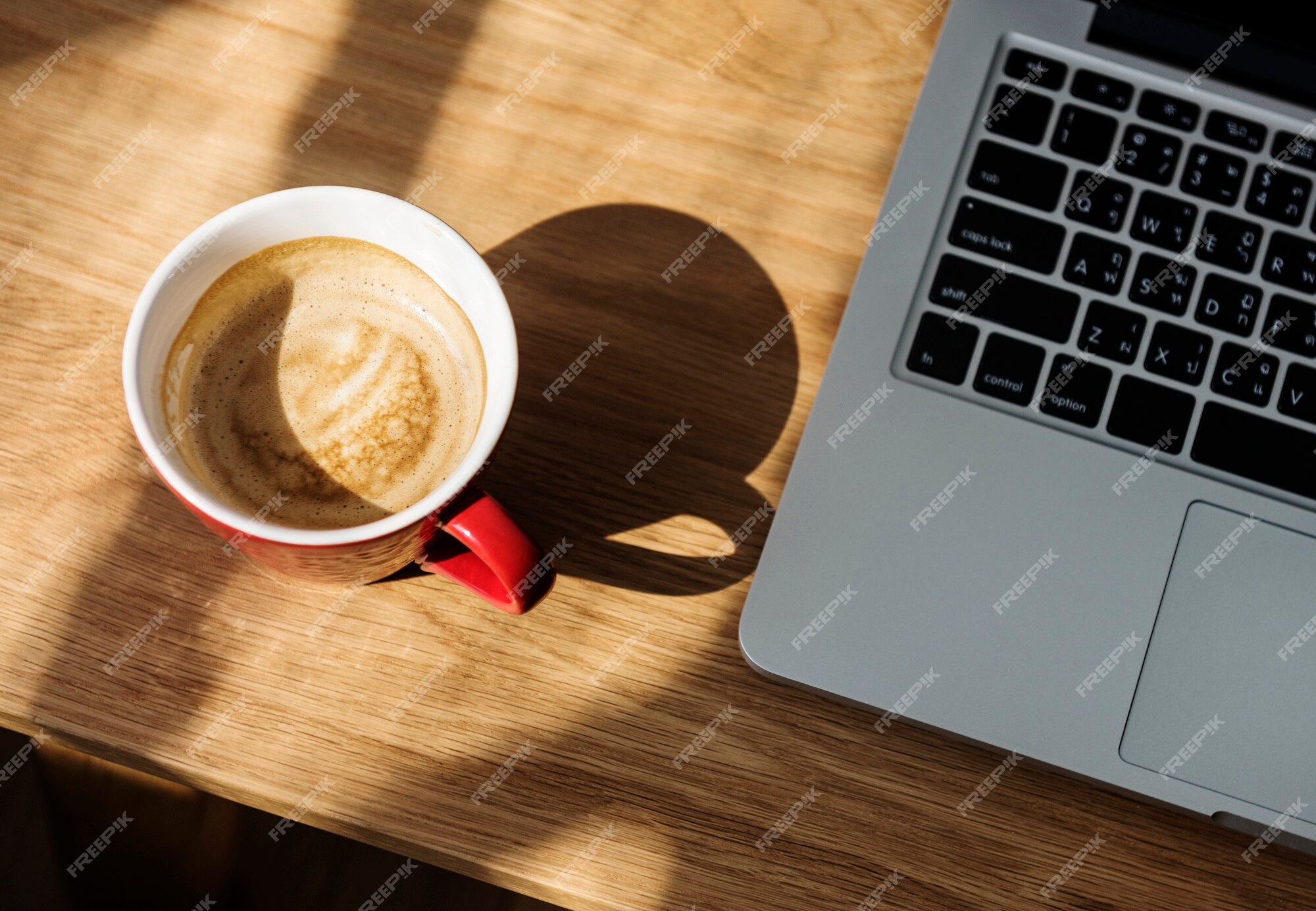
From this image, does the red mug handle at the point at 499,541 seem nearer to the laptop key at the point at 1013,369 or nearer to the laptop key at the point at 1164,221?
the laptop key at the point at 1013,369

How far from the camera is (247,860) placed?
0.86 m

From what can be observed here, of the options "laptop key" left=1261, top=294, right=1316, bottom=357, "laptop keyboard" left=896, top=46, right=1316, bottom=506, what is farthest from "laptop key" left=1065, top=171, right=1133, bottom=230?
"laptop key" left=1261, top=294, right=1316, bottom=357

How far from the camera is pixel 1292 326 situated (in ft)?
1.82

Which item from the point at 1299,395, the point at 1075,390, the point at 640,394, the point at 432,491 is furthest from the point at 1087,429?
the point at 432,491

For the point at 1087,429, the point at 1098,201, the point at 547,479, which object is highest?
the point at 1098,201

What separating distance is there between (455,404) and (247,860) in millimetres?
586

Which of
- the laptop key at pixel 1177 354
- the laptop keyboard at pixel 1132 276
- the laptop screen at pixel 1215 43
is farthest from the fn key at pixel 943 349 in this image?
the laptop screen at pixel 1215 43

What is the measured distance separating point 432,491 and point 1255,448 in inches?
18.0

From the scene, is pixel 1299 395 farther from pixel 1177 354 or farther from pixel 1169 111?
pixel 1169 111

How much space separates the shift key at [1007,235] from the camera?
554 mm

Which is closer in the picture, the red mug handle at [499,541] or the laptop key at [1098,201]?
the red mug handle at [499,541]

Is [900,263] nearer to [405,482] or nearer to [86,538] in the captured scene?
[405,482]

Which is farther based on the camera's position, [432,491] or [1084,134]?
[1084,134]

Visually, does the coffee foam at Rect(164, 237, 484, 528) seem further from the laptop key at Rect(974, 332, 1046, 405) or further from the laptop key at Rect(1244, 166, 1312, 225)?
the laptop key at Rect(1244, 166, 1312, 225)
